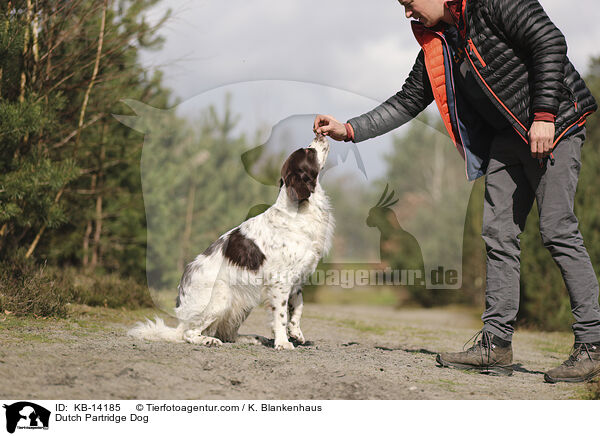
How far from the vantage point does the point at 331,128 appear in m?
4.33

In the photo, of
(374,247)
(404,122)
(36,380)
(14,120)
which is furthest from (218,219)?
(36,380)

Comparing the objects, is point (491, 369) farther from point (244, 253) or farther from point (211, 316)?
point (211, 316)

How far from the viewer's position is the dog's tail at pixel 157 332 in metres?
4.63

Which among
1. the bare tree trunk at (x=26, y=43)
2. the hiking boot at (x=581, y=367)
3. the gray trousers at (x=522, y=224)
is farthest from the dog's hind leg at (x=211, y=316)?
the bare tree trunk at (x=26, y=43)

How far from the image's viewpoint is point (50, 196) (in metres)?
6.68

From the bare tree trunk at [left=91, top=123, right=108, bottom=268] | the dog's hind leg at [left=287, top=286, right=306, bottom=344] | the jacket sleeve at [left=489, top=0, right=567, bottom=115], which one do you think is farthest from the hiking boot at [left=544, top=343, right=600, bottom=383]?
the bare tree trunk at [left=91, top=123, right=108, bottom=268]

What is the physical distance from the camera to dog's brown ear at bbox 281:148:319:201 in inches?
176

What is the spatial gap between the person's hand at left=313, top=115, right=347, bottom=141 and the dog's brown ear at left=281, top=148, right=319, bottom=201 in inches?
9.0

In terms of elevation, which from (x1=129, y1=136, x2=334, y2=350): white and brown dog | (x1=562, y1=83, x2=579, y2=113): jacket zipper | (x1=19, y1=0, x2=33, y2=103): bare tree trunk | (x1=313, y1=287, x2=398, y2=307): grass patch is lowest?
(x1=313, y1=287, x2=398, y2=307): grass patch

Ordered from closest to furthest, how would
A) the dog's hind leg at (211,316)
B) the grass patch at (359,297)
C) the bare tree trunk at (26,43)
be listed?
the dog's hind leg at (211,316) → the bare tree trunk at (26,43) → the grass patch at (359,297)

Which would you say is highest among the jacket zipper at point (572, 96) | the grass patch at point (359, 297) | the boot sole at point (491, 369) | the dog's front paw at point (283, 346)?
the jacket zipper at point (572, 96)

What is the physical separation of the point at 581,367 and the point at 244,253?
8.41ft

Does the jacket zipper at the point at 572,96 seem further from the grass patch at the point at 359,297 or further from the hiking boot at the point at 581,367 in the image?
the grass patch at the point at 359,297

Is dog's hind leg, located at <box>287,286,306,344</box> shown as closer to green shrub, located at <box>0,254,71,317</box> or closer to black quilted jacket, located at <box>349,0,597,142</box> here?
black quilted jacket, located at <box>349,0,597,142</box>
